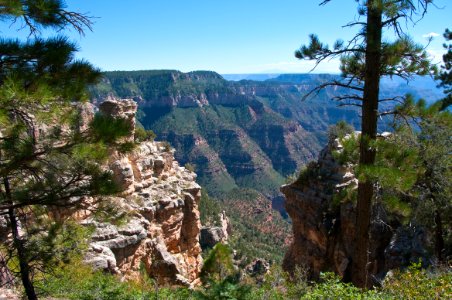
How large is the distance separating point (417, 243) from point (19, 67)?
50.0 feet

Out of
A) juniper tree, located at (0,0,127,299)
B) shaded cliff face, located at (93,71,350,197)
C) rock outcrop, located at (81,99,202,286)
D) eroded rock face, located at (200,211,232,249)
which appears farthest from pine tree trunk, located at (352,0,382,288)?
shaded cliff face, located at (93,71,350,197)

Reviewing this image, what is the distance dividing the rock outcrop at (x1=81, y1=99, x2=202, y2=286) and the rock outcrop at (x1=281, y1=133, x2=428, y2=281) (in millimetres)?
7642

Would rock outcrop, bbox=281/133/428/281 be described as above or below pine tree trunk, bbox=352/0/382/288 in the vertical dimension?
below

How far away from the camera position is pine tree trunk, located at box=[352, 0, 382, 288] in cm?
687

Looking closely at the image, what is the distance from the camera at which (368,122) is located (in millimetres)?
7305

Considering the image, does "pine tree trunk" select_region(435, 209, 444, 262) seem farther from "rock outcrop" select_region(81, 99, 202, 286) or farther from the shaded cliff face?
the shaded cliff face

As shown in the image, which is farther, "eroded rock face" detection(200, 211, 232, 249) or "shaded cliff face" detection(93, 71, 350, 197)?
"shaded cliff face" detection(93, 71, 350, 197)

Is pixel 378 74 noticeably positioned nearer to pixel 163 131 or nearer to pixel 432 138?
pixel 432 138

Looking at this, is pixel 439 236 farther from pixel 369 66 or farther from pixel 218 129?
pixel 218 129

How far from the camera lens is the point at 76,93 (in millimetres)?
6074

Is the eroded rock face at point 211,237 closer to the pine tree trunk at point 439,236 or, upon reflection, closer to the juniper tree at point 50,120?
the pine tree trunk at point 439,236

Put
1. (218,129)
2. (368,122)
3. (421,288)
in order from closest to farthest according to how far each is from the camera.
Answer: (421,288)
(368,122)
(218,129)

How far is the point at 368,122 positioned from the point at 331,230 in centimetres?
1375

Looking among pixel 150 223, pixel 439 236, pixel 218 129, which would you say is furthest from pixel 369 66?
pixel 218 129
